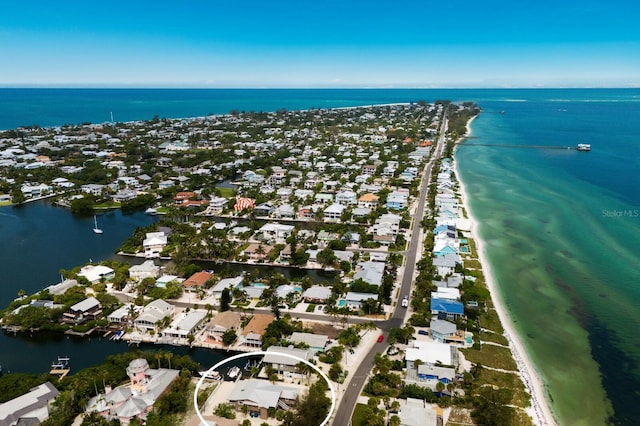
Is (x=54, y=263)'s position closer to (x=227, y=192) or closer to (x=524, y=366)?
(x=227, y=192)

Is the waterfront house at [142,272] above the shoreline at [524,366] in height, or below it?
above

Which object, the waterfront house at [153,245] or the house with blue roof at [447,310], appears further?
the waterfront house at [153,245]

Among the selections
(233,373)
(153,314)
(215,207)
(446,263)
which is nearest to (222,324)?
(233,373)

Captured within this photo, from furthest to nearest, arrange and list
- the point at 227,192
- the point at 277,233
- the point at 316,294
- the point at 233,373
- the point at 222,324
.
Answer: the point at 227,192 < the point at 277,233 < the point at 316,294 < the point at 222,324 < the point at 233,373

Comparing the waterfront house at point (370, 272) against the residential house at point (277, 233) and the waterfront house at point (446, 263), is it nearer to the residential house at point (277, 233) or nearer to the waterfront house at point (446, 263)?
the waterfront house at point (446, 263)

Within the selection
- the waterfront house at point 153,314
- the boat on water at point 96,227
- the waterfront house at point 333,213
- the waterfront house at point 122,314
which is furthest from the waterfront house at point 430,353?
the boat on water at point 96,227
